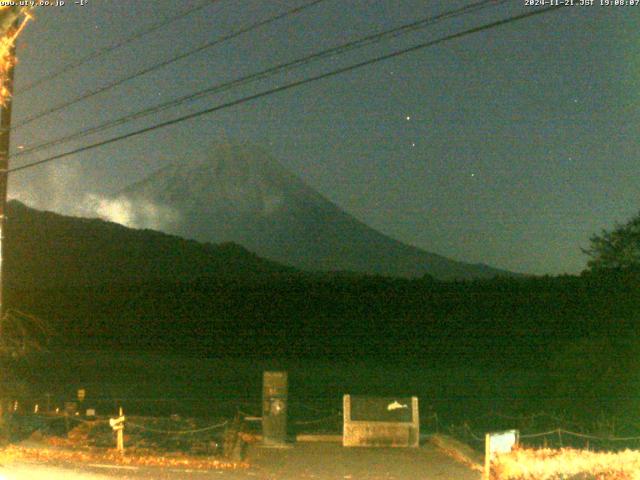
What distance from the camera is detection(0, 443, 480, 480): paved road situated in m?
14.8

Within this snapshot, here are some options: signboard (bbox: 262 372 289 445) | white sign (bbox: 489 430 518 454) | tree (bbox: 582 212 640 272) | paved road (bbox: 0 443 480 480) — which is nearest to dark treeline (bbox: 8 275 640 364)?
tree (bbox: 582 212 640 272)

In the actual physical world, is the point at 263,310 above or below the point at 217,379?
above

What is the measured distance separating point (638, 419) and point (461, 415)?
8098 mm

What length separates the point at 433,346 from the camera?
6266 cm

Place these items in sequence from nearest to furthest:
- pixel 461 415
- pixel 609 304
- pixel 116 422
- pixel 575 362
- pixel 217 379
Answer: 1. pixel 116 422
2. pixel 575 362
3. pixel 461 415
4. pixel 609 304
5. pixel 217 379

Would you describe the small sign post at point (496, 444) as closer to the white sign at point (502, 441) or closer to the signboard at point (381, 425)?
the white sign at point (502, 441)

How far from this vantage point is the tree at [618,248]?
2351 inches

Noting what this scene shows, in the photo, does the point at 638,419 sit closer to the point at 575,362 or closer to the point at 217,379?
the point at 575,362

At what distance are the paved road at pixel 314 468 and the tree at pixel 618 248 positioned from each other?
42.2 m

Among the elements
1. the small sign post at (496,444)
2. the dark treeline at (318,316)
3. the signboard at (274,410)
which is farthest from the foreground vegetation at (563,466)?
the dark treeline at (318,316)

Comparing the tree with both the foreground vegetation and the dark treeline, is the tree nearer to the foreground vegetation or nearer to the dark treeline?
the dark treeline

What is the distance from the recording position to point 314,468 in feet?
56.6

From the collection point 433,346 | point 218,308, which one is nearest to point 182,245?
point 218,308

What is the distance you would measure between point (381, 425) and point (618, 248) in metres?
43.5
